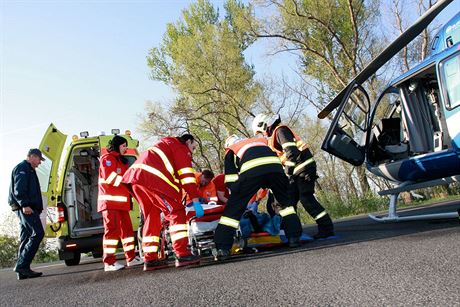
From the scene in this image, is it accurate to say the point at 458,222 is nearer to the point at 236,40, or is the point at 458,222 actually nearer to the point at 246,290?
the point at 246,290

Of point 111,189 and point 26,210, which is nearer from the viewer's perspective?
point 111,189

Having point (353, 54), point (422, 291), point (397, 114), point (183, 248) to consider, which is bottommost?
point (422, 291)

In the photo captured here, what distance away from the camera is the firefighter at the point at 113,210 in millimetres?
6223

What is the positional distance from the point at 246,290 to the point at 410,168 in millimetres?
4341

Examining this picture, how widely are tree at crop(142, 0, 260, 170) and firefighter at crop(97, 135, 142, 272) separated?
16.8 m

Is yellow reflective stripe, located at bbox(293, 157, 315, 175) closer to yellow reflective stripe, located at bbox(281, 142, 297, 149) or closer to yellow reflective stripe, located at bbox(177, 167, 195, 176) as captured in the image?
yellow reflective stripe, located at bbox(281, 142, 297, 149)

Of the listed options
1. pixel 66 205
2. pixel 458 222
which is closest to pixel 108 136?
pixel 66 205

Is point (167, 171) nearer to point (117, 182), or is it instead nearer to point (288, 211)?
point (117, 182)

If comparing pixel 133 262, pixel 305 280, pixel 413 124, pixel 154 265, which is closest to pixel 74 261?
pixel 133 262

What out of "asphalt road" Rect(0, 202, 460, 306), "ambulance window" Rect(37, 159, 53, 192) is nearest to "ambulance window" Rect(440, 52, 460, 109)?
"asphalt road" Rect(0, 202, 460, 306)

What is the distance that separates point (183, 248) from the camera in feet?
17.7

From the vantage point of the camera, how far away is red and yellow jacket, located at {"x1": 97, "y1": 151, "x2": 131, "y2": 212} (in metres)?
6.25

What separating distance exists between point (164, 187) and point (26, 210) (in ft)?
8.57

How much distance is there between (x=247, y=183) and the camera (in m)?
5.54
